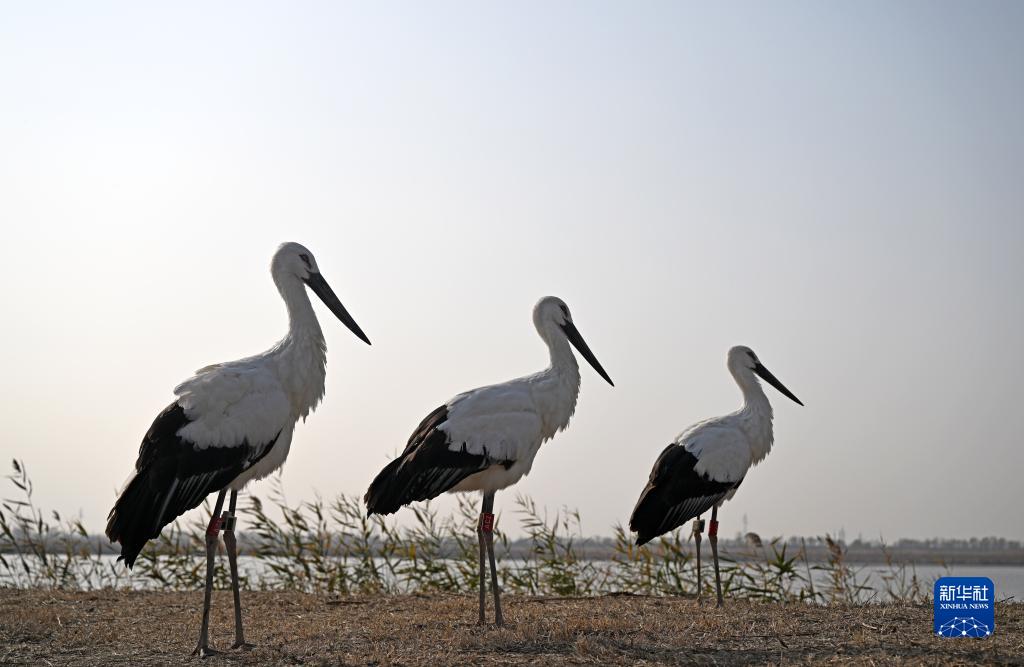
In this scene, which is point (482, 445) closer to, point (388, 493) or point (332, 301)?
point (388, 493)

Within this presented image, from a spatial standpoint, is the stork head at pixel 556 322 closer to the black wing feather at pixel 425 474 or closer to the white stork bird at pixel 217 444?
the black wing feather at pixel 425 474

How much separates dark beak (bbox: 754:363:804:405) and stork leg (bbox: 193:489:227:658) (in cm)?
663

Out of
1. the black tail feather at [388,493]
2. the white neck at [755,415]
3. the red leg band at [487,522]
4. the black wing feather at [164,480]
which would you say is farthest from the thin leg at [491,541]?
the white neck at [755,415]

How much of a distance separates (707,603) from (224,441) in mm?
4380

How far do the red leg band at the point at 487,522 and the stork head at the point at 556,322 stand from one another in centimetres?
190

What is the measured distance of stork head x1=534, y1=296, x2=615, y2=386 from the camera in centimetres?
935

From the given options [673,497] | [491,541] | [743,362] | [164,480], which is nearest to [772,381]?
[743,362]

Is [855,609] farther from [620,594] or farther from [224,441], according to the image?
[224,441]

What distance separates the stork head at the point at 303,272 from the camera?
812 cm

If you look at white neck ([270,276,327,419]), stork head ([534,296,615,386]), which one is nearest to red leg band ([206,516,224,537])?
white neck ([270,276,327,419])

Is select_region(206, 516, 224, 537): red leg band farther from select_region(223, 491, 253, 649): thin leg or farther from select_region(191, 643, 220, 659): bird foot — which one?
select_region(191, 643, 220, 659): bird foot

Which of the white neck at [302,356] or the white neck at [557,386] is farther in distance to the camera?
the white neck at [557,386]

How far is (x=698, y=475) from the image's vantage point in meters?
9.59

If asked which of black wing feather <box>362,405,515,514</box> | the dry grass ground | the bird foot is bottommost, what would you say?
the bird foot
